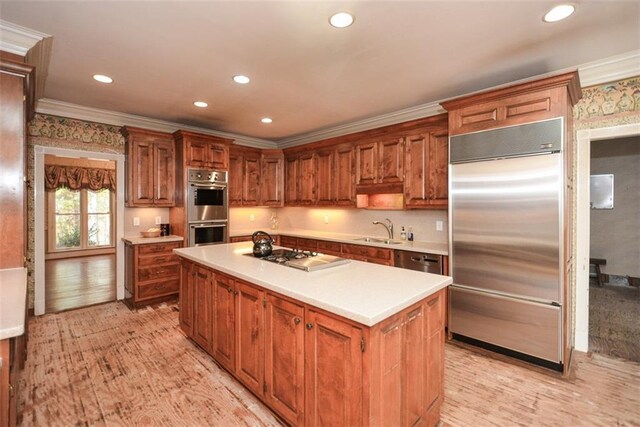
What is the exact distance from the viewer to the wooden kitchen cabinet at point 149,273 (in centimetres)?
409

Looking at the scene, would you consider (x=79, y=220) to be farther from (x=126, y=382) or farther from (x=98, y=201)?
(x=126, y=382)

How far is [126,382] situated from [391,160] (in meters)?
3.69

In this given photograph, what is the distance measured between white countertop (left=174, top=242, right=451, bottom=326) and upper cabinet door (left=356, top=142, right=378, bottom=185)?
215 cm

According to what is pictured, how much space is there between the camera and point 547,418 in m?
2.02

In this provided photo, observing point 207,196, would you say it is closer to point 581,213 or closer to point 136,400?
point 136,400

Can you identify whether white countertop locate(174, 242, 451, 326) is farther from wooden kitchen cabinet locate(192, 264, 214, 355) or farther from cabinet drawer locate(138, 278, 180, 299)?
cabinet drawer locate(138, 278, 180, 299)

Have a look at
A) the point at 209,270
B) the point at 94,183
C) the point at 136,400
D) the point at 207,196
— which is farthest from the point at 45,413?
the point at 94,183

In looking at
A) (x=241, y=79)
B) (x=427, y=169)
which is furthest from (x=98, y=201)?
(x=427, y=169)

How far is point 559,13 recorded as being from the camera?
6.58 ft

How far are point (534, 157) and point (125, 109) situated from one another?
4862 mm

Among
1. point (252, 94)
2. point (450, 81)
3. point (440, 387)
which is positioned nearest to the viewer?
point (440, 387)

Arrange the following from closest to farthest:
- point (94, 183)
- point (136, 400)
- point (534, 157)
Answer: point (136, 400) < point (534, 157) < point (94, 183)

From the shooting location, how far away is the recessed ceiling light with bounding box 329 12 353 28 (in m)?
2.02

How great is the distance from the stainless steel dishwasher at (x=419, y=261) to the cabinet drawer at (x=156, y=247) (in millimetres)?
3170
